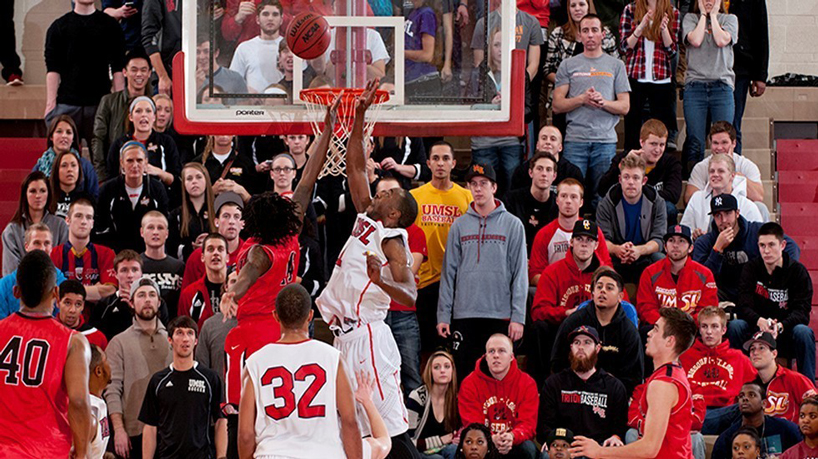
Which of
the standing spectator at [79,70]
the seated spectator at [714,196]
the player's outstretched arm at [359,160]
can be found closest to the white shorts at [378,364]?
the player's outstretched arm at [359,160]

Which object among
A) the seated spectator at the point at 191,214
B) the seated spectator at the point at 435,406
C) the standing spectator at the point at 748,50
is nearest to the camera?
the seated spectator at the point at 435,406

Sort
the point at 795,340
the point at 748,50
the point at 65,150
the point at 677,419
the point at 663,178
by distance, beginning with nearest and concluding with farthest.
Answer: the point at 677,419, the point at 795,340, the point at 65,150, the point at 663,178, the point at 748,50

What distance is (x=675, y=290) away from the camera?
913 centimetres

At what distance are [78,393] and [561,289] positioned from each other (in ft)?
14.1

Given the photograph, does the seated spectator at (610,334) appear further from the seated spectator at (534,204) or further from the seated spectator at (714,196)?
the seated spectator at (714,196)

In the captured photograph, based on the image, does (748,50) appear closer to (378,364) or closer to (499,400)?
(499,400)

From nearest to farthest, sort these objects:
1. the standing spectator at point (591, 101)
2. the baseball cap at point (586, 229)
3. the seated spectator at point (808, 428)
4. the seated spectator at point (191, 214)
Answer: the seated spectator at point (808, 428) → the baseball cap at point (586, 229) → the seated spectator at point (191, 214) → the standing spectator at point (591, 101)

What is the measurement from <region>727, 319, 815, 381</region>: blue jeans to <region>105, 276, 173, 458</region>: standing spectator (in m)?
4.31

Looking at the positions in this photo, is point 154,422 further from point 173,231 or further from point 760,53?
point 760,53

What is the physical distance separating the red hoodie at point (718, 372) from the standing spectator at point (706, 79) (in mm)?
2841

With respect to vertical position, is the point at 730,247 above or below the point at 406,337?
above

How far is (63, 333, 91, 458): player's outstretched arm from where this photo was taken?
575cm

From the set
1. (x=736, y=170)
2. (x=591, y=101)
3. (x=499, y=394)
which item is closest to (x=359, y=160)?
(x=499, y=394)

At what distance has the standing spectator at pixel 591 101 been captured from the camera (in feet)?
35.3
